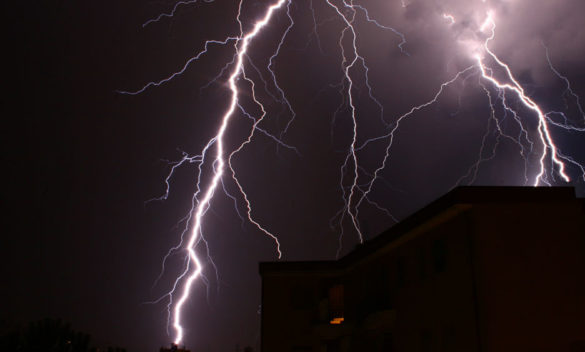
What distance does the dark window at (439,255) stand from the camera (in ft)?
33.1

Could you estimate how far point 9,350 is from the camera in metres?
22.1

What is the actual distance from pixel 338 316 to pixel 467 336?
6417 millimetres

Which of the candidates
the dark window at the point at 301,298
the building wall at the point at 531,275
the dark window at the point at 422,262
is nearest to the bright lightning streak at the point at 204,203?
the dark window at the point at 301,298

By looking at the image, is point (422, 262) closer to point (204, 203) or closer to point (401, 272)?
point (401, 272)

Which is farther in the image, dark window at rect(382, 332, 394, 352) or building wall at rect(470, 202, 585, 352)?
dark window at rect(382, 332, 394, 352)

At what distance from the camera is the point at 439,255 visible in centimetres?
1030

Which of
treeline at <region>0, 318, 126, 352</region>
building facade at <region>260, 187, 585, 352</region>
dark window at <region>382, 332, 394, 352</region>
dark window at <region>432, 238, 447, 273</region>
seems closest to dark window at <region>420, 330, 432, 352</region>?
building facade at <region>260, 187, 585, 352</region>

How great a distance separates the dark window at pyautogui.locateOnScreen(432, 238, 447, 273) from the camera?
33.1 ft

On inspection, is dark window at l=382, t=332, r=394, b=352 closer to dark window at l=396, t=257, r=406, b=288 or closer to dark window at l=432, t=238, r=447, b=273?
dark window at l=396, t=257, r=406, b=288

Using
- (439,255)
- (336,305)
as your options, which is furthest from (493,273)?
(336,305)

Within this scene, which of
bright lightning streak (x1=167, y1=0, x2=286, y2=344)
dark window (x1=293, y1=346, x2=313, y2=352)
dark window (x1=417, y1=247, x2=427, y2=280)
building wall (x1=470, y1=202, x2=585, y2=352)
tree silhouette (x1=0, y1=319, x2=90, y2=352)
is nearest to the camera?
building wall (x1=470, y1=202, x2=585, y2=352)

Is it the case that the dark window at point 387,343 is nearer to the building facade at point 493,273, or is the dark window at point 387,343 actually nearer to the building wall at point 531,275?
the building facade at point 493,273

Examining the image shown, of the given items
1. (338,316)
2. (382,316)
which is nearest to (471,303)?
(382,316)

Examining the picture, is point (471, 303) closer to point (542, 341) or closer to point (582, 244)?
point (542, 341)
